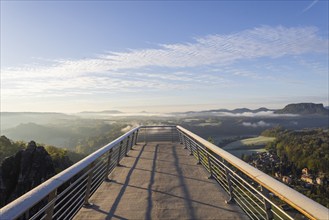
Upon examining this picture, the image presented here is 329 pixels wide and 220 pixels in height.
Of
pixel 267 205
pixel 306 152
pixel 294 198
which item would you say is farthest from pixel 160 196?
pixel 306 152

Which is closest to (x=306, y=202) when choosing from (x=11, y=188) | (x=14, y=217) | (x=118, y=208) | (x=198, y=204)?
(x=14, y=217)

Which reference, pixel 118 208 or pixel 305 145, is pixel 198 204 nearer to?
pixel 118 208

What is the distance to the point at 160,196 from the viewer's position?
522cm

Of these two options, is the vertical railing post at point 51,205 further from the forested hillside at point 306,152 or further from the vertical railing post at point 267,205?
the forested hillside at point 306,152

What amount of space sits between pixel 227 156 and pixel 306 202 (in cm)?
240

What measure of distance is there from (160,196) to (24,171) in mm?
35137

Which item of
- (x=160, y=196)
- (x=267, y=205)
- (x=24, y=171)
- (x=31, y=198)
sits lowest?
(x=24, y=171)

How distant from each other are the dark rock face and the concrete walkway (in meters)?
30.8

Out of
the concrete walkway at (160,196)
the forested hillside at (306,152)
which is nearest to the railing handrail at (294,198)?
the concrete walkway at (160,196)

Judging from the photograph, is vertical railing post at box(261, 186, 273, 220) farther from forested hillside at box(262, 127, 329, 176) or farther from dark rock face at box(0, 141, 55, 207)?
forested hillside at box(262, 127, 329, 176)

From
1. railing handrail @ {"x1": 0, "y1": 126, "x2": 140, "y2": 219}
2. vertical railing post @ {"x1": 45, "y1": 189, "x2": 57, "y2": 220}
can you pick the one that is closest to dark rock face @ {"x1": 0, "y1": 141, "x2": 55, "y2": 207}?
vertical railing post @ {"x1": 45, "y1": 189, "x2": 57, "y2": 220}

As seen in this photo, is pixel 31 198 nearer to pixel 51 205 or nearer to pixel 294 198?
pixel 51 205

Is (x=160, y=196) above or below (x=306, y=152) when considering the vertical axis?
above

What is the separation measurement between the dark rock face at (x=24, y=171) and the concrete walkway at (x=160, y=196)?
101ft
